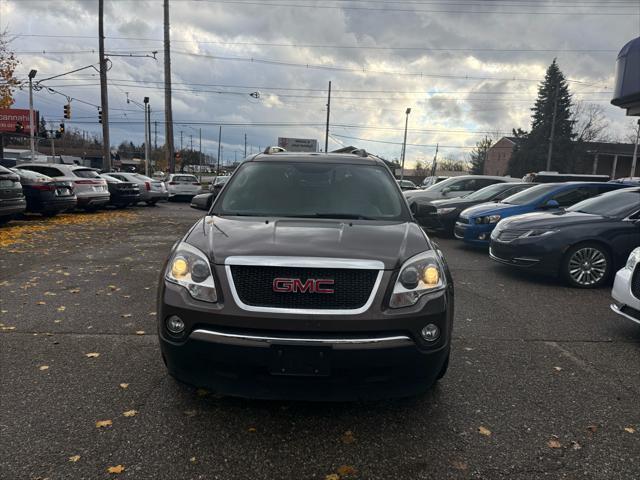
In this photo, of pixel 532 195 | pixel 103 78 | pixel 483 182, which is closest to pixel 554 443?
pixel 532 195

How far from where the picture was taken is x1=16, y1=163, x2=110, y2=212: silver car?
14000mm

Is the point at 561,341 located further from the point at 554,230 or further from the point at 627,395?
the point at 554,230

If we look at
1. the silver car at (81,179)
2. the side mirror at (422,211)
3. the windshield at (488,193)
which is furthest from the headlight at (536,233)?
the silver car at (81,179)

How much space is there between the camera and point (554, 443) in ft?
8.96

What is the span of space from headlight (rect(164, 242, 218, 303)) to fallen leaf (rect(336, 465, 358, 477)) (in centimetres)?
114

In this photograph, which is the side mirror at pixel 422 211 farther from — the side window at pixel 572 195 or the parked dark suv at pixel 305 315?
the side window at pixel 572 195

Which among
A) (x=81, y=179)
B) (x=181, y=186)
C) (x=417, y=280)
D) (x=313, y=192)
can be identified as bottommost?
(x=181, y=186)

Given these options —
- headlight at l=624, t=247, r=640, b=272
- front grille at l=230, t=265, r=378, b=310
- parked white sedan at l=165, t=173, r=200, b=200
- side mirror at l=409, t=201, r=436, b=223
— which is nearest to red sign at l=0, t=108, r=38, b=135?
parked white sedan at l=165, t=173, r=200, b=200

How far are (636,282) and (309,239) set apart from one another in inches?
133

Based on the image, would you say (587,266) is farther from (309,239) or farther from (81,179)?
(81,179)

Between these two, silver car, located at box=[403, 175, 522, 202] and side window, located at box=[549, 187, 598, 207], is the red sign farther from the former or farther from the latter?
side window, located at box=[549, 187, 598, 207]

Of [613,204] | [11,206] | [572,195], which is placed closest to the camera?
[613,204]

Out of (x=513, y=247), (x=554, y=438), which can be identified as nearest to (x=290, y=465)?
(x=554, y=438)

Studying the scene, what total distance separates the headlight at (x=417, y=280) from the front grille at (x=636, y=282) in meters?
2.60
